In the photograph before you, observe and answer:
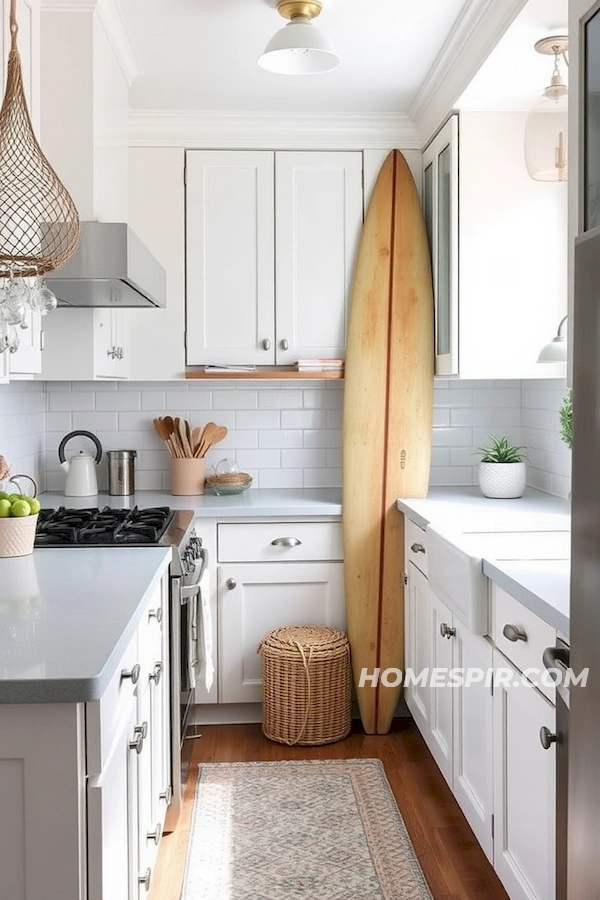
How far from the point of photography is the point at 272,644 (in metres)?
3.60

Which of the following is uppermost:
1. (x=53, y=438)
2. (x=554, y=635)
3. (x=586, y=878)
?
(x=53, y=438)

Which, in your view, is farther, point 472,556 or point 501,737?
point 472,556

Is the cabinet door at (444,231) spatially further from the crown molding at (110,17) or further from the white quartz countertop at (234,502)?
the crown molding at (110,17)

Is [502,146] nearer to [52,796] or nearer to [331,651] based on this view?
[331,651]

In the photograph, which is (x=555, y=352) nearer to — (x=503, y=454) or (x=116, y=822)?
(x=503, y=454)

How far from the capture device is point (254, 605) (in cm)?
376

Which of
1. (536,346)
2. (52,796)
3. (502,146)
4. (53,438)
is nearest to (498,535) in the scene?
(536,346)

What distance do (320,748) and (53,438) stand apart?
70.1 inches

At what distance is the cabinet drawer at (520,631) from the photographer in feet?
6.42

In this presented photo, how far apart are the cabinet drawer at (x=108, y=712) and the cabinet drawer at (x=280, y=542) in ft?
5.63

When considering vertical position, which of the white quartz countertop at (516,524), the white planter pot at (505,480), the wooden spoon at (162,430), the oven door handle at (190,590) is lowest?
the oven door handle at (190,590)

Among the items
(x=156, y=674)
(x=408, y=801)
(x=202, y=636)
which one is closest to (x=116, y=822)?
(x=156, y=674)

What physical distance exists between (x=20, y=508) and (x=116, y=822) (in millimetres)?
1023

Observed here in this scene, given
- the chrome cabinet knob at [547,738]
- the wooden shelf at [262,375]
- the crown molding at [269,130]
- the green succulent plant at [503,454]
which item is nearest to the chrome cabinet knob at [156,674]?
the chrome cabinet knob at [547,738]
